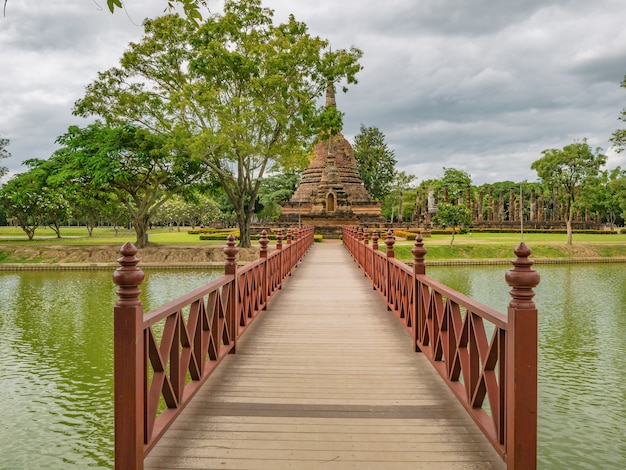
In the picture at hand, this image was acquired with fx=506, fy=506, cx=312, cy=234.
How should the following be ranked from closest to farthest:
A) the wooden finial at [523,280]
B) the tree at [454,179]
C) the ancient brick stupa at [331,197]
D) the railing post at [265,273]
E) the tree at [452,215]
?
the wooden finial at [523,280]
the railing post at [265,273]
the tree at [452,215]
the ancient brick stupa at [331,197]
the tree at [454,179]

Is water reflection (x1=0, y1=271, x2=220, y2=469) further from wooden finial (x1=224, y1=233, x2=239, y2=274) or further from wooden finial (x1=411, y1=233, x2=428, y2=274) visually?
wooden finial (x1=411, y1=233, x2=428, y2=274)

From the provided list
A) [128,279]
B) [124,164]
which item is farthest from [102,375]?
[124,164]

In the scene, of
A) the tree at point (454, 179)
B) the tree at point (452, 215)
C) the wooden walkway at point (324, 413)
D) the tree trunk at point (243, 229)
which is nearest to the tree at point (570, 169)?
the tree at point (452, 215)

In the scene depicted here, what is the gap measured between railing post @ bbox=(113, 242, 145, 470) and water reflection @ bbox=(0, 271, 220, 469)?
1775 mm

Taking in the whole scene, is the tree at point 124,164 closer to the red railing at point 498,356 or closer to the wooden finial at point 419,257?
the wooden finial at point 419,257

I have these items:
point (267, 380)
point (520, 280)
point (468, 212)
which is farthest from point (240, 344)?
point (468, 212)

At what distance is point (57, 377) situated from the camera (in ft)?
21.5

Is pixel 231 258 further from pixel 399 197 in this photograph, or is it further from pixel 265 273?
pixel 399 197

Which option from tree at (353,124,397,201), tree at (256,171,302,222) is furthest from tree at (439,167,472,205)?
tree at (256,171,302,222)

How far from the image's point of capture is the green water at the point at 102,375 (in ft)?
14.4

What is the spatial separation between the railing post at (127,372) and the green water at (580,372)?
3.17m

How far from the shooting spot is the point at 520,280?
2588mm

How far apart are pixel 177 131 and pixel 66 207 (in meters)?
18.2

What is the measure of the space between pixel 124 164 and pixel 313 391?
828 inches
